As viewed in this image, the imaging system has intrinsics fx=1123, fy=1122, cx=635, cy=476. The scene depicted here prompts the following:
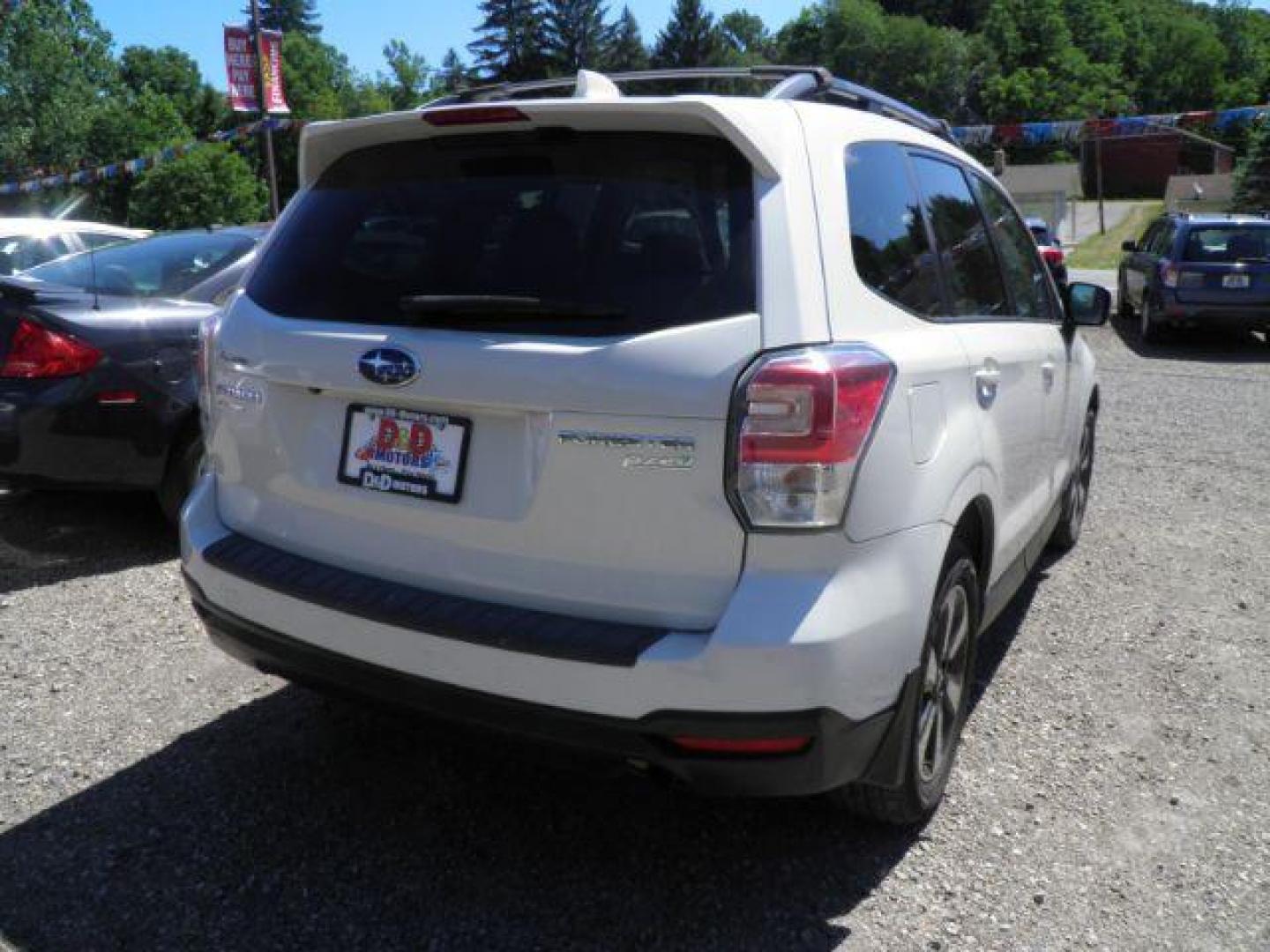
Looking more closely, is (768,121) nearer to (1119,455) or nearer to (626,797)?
(626,797)

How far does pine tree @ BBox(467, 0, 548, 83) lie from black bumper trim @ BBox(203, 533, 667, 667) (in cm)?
10001

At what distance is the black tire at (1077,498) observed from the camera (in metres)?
5.14

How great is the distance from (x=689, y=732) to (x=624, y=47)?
4107 inches

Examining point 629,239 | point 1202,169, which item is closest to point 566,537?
point 629,239

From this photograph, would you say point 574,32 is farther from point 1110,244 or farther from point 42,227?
point 42,227

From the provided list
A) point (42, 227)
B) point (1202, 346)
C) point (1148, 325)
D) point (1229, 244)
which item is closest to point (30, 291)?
point (42, 227)

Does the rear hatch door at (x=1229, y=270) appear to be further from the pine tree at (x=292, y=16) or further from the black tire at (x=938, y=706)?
the pine tree at (x=292, y=16)

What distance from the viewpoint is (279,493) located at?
2.77m

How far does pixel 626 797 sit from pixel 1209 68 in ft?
436

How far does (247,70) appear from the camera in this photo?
1005 inches

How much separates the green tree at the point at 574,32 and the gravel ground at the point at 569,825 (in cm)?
9908

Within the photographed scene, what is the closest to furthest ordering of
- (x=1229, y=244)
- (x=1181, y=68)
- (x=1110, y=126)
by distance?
(x=1229, y=244) → (x=1110, y=126) → (x=1181, y=68)

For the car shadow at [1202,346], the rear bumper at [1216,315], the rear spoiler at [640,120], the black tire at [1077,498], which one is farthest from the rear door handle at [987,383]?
the rear bumper at [1216,315]

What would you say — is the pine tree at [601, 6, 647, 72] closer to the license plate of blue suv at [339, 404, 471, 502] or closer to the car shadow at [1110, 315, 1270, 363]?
the car shadow at [1110, 315, 1270, 363]
